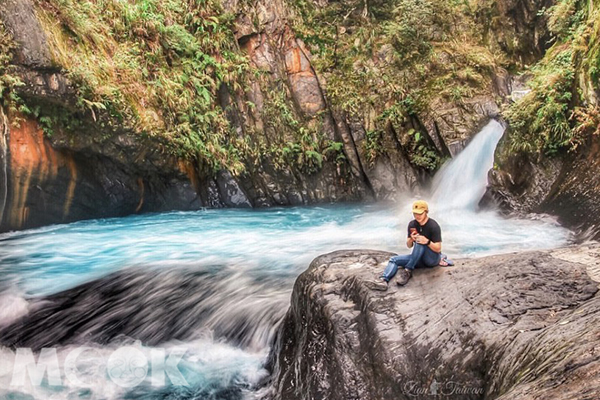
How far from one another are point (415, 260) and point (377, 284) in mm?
414

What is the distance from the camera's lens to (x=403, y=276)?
143 inches

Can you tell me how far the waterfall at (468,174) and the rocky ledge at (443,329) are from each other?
6.87m

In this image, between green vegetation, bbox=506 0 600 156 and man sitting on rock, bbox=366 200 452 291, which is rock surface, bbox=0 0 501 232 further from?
man sitting on rock, bbox=366 200 452 291

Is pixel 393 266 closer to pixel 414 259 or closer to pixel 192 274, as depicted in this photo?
pixel 414 259

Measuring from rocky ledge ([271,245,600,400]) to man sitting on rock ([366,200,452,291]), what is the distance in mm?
80

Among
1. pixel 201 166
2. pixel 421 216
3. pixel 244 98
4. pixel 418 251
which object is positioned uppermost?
pixel 244 98

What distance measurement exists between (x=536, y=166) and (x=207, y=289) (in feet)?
22.3

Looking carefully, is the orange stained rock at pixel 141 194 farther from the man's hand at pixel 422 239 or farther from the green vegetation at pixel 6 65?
the man's hand at pixel 422 239

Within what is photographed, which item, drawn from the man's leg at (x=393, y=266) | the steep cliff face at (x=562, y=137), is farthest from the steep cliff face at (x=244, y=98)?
the man's leg at (x=393, y=266)

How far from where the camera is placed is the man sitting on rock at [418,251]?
362 cm

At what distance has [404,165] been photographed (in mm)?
13109

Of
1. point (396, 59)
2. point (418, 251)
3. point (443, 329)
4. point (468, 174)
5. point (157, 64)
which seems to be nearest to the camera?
point (443, 329)

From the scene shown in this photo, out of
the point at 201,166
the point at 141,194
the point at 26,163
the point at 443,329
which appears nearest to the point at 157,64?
the point at 201,166

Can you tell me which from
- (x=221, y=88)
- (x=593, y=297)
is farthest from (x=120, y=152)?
(x=593, y=297)
